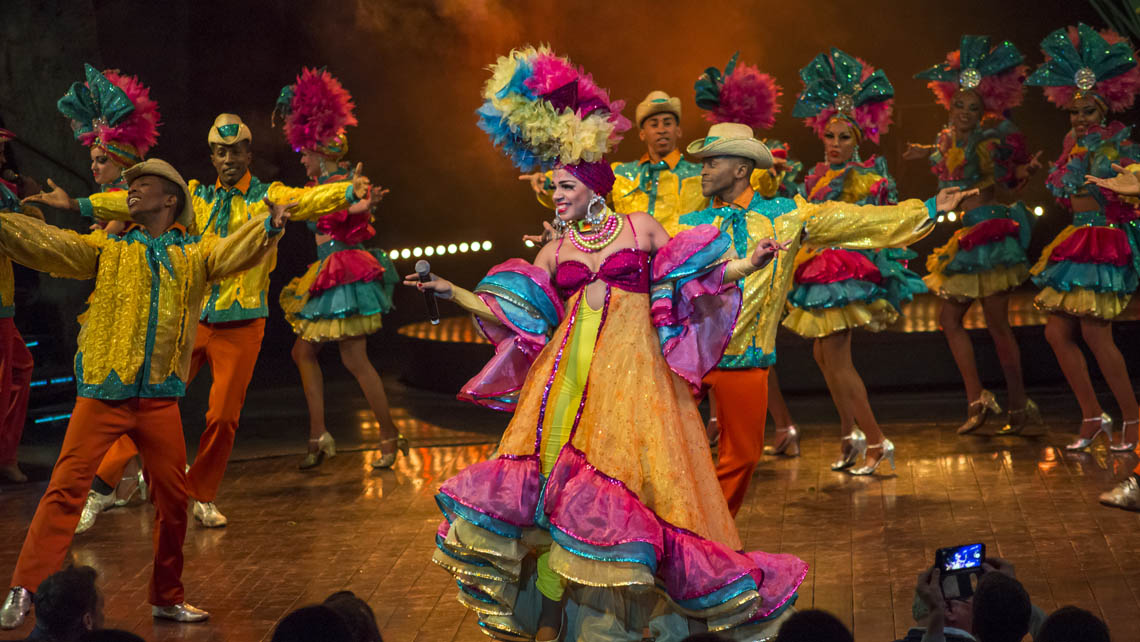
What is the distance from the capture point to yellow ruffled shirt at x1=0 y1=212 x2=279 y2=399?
4742 mm

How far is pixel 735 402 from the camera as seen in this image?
5066mm

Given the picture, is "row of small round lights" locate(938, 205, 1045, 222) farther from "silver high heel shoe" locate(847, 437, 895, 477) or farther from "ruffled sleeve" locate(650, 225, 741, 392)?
"ruffled sleeve" locate(650, 225, 741, 392)

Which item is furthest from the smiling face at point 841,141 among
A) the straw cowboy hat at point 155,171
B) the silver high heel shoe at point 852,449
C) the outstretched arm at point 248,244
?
the straw cowboy hat at point 155,171

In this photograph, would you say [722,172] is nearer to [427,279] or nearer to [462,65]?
[427,279]

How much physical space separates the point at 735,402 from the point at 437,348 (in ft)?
17.4

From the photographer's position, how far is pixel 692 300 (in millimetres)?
4426

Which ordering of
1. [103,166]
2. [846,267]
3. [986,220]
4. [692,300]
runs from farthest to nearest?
1. [986,220]
2. [846,267]
3. [103,166]
4. [692,300]

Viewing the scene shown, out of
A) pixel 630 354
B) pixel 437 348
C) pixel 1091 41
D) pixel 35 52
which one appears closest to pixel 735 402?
pixel 630 354

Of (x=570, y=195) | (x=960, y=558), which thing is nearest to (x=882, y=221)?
(x=570, y=195)

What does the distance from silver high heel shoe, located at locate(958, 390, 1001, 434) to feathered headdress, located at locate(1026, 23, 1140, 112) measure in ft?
5.73

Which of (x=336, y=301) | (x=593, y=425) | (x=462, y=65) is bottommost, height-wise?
(x=593, y=425)

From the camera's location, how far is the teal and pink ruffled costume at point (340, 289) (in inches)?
297

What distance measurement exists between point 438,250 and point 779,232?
758 centimetres

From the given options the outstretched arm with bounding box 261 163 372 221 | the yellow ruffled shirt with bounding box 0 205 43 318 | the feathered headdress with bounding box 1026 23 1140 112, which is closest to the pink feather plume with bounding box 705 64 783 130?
the feathered headdress with bounding box 1026 23 1140 112
